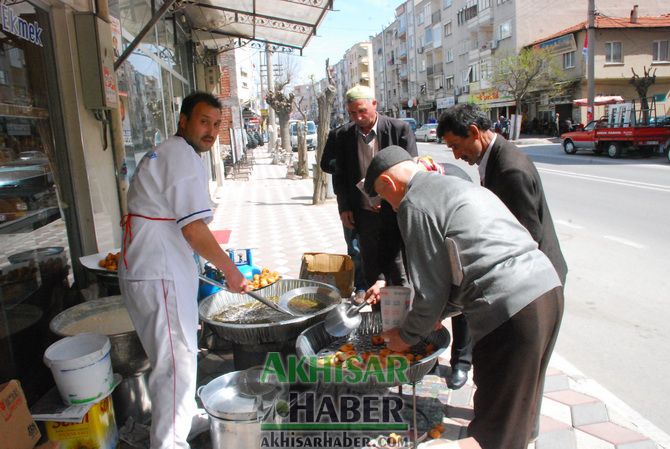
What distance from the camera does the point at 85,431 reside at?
8.50 ft

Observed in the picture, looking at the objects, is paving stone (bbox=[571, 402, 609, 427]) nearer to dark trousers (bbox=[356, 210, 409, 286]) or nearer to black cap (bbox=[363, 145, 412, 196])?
dark trousers (bbox=[356, 210, 409, 286])

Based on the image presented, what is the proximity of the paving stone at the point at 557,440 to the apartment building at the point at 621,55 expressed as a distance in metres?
32.9

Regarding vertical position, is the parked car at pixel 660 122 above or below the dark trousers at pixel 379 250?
above

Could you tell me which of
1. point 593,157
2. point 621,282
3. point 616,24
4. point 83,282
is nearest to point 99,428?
point 83,282

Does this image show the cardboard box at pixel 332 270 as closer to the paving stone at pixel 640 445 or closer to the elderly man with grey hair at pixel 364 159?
the elderly man with grey hair at pixel 364 159

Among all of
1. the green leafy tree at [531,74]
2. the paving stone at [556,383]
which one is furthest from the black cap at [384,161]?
the green leafy tree at [531,74]

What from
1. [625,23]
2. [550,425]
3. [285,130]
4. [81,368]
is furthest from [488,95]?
[81,368]

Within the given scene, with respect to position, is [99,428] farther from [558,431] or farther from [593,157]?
[593,157]

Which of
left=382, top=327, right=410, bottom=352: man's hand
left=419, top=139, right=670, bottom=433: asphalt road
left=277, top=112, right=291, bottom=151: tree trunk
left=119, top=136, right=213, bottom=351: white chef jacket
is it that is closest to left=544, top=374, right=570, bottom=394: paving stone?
left=419, top=139, right=670, bottom=433: asphalt road

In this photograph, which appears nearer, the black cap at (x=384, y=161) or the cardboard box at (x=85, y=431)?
the black cap at (x=384, y=161)

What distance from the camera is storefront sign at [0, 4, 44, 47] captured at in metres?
3.12

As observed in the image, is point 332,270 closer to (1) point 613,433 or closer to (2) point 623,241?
(1) point 613,433

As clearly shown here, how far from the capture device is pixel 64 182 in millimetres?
3805

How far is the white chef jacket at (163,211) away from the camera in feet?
7.92
